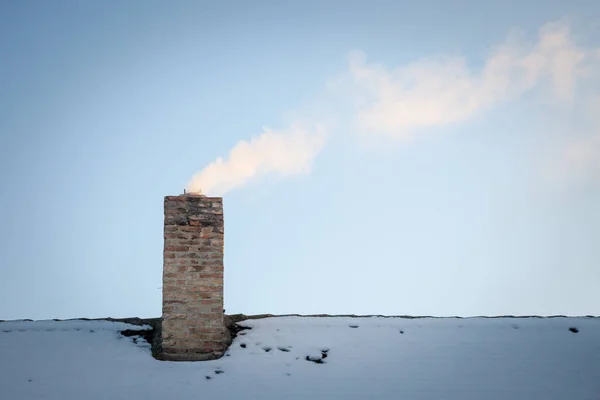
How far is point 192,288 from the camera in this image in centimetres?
607

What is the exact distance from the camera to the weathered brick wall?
6023 millimetres

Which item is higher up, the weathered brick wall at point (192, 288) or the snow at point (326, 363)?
the weathered brick wall at point (192, 288)

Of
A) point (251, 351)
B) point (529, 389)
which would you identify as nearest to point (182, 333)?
point (251, 351)

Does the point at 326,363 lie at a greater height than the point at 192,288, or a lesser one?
lesser

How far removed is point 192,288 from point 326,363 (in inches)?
66.0

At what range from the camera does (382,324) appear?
23.4ft

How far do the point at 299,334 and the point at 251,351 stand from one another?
727mm

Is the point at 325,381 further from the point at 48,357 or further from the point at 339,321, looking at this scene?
the point at 48,357

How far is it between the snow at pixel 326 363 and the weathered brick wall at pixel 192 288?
8.0 inches

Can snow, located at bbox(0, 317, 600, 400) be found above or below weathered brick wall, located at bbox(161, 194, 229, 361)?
below

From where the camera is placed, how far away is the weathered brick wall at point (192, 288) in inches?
237

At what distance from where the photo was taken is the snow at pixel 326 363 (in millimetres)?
5516

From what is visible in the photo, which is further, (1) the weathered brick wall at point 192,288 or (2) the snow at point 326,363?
(1) the weathered brick wall at point 192,288

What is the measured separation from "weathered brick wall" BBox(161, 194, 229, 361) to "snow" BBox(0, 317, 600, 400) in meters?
0.20
